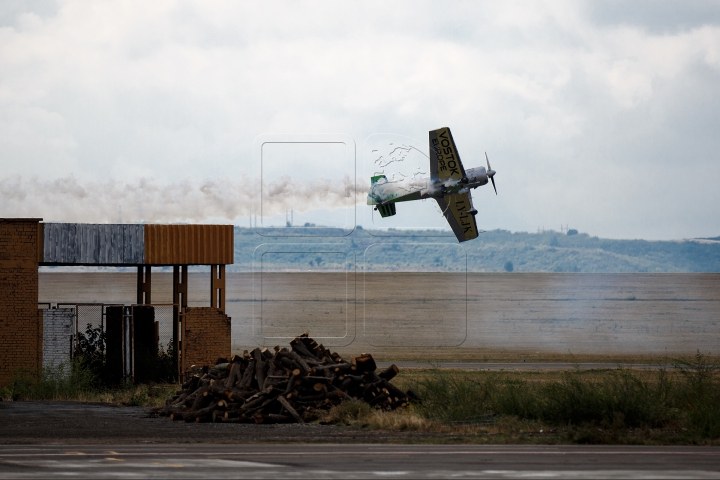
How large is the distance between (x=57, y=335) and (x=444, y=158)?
23.0 metres

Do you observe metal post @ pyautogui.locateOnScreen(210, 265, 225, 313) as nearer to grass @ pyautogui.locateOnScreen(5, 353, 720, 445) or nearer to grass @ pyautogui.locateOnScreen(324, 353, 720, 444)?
grass @ pyautogui.locateOnScreen(5, 353, 720, 445)

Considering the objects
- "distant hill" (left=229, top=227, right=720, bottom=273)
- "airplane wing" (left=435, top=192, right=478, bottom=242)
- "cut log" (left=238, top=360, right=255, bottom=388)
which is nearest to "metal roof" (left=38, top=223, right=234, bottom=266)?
"cut log" (left=238, top=360, right=255, bottom=388)

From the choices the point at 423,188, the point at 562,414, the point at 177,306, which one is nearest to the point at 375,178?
the point at 423,188

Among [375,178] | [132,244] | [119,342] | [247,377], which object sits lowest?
[247,377]

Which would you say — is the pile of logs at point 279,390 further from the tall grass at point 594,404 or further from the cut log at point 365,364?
the tall grass at point 594,404

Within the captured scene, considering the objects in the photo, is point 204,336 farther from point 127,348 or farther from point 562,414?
point 562,414

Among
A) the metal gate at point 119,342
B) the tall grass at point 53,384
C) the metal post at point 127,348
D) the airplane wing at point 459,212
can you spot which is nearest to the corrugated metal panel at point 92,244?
the metal gate at point 119,342

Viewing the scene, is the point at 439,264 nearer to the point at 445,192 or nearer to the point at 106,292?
the point at 106,292

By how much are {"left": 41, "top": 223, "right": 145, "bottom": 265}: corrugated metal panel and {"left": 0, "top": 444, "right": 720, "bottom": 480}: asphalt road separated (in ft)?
41.0

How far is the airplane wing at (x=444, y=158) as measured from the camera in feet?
151

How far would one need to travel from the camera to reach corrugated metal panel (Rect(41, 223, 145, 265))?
29.5 metres

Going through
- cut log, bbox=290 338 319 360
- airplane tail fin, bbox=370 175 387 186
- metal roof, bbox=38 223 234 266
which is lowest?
cut log, bbox=290 338 319 360

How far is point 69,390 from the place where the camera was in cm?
2802

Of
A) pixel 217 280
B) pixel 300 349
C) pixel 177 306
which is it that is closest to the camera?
pixel 300 349
